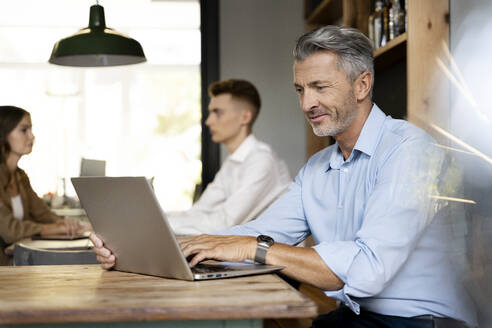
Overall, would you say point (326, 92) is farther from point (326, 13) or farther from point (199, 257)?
point (326, 13)

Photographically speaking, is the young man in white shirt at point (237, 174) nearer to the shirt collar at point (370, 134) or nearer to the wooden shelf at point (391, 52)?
the wooden shelf at point (391, 52)

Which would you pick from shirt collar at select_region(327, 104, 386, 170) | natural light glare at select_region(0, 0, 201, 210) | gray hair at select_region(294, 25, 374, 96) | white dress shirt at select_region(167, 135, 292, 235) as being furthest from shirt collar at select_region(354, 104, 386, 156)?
natural light glare at select_region(0, 0, 201, 210)

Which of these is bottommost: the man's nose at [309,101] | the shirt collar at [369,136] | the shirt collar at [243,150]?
the shirt collar at [243,150]

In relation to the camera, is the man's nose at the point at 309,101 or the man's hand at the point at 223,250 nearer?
the man's hand at the point at 223,250

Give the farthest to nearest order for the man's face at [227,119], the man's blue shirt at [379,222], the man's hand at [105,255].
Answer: the man's face at [227,119]
the man's hand at [105,255]
the man's blue shirt at [379,222]

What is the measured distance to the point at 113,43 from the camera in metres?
2.99

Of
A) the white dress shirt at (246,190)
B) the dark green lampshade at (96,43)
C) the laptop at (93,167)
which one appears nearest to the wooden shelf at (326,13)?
the white dress shirt at (246,190)

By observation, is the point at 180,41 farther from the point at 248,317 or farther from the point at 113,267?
the point at 248,317

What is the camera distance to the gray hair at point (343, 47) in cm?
167

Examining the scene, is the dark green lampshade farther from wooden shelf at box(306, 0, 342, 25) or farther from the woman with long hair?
wooden shelf at box(306, 0, 342, 25)

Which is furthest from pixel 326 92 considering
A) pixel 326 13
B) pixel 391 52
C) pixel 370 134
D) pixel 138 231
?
pixel 326 13

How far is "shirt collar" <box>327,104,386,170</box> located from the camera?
165 cm

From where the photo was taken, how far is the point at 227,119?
373 cm

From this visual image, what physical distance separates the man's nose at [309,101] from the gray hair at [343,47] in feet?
0.32
